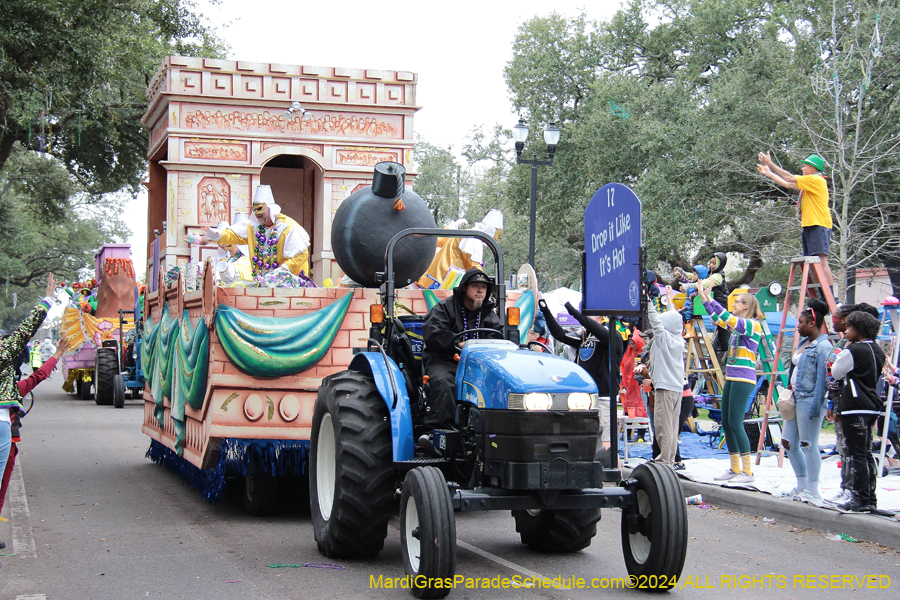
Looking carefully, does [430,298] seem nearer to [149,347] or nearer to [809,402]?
[809,402]

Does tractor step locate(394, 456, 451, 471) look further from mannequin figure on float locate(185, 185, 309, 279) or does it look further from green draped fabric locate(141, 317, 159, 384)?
green draped fabric locate(141, 317, 159, 384)

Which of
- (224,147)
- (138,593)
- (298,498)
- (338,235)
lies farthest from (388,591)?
(224,147)

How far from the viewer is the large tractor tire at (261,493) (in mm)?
7840

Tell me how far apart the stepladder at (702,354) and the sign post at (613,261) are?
7.82 metres

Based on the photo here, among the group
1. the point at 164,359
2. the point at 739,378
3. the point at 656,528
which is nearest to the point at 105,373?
the point at 164,359

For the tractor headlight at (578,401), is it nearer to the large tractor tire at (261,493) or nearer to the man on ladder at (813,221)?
the large tractor tire at (261,493)

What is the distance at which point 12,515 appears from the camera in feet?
25.9

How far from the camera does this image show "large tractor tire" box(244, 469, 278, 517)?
7840 mm

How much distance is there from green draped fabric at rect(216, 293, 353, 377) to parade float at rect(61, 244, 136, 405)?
54.9 ft

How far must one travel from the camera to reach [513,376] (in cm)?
521

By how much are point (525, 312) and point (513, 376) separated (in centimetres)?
334

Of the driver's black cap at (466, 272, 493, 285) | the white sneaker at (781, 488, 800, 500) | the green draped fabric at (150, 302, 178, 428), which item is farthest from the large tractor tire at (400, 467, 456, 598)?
the green draped fabric at (150, 302, 178, 428)

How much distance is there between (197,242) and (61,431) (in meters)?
6.40

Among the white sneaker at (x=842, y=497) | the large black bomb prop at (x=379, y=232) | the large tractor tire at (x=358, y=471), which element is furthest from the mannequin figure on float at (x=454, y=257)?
the white sneaker at (x=842, y=497)
